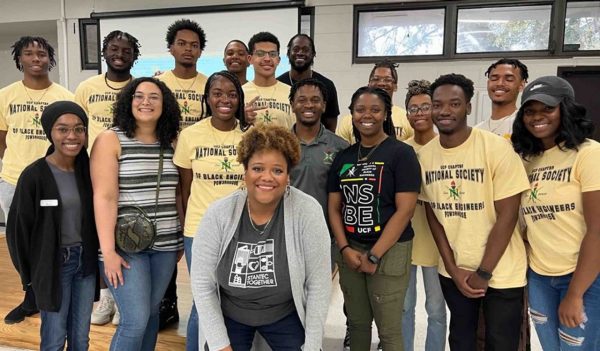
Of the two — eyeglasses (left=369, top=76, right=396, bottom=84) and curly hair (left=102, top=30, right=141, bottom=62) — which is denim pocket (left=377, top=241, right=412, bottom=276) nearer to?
eyeglasses (left=369, top=76, right=396, bottom=84)

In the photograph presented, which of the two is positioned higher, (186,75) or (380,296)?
(186,75)

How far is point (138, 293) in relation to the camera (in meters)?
1.78

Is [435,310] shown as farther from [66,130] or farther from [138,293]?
[66,130]

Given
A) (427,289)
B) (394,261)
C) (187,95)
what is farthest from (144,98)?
(427,289)

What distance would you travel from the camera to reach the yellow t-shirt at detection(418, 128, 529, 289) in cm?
162

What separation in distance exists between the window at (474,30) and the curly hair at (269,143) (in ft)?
Answer: 11.3

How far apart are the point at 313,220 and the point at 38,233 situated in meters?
1.15

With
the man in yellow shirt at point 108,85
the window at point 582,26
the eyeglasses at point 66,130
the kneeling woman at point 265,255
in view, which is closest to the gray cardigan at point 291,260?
the kneeling woman at point 265,255

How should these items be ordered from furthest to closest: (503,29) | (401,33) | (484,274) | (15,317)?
(401,33) < (503,29) < (15,317) < (484,274)

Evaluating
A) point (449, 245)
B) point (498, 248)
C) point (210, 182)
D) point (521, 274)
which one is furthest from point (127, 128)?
point (521, 274)

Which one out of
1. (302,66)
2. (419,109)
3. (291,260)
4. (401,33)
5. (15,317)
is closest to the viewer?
(291,260)

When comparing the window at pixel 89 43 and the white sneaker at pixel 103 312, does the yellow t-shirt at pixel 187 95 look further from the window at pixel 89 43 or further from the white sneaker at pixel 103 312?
the window at pixel 89 43

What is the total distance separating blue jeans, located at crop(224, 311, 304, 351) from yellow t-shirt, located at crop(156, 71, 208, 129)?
1228 mm

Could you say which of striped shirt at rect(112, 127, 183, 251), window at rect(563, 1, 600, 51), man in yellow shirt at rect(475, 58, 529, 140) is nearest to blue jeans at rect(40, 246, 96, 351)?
striped shirt at rect(112, 127, 183, 251)
